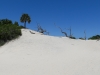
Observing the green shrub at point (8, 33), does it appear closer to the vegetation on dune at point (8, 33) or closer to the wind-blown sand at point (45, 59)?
the vegetation on dune at point (8, 33)

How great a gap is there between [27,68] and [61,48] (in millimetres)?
7094

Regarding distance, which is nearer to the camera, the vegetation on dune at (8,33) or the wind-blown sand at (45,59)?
the wind-blown sand at (45,59)

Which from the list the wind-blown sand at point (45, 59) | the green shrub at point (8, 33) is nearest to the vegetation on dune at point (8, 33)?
the green shrub at point (8, 33)

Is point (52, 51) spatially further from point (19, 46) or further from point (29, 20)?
point (29, 20)

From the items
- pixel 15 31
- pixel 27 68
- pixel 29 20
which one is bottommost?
pixel 27 68

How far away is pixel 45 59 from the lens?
16156 millimetres

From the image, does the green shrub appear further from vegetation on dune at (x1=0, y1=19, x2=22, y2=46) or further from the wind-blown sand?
the wind-blown sand

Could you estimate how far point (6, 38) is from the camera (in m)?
23.1

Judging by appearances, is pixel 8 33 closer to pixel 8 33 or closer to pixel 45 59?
pixel 8 33

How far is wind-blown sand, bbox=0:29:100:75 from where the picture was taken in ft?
42.7

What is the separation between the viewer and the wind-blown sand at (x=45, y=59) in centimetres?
1301

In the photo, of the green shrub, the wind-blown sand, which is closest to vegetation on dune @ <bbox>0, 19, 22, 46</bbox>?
the green shrub

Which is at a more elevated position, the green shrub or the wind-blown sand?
the green shrub

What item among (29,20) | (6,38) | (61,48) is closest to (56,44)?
(61,48)
